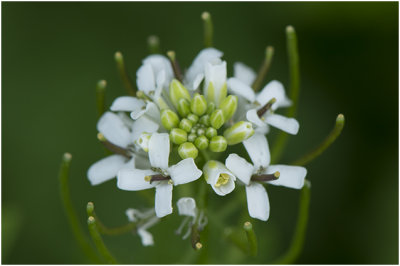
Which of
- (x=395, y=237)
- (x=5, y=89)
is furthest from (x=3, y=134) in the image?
(x=395, y=237)

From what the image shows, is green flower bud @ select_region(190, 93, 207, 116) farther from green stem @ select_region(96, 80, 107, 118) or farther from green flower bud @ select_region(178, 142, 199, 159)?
green stem @ select_region(96, 80, 107, 118)

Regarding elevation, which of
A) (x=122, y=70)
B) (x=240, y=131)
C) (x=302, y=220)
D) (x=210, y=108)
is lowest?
(x=302, y=220)

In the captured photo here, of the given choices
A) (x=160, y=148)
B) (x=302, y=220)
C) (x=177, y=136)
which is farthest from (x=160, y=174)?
(x=302, y=220)

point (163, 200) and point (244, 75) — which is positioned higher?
point (244, 75)

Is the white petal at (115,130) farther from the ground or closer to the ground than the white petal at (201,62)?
closer to the ground

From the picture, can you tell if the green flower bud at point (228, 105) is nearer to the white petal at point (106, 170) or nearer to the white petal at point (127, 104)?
the white petal at point (127, 104)

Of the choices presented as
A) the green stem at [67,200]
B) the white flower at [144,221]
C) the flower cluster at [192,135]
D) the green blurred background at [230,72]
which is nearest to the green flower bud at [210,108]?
the flower cluster at [192,135]

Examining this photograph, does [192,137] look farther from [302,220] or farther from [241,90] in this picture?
[302,220]
